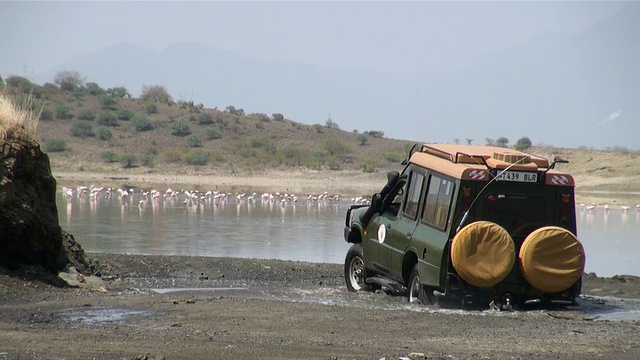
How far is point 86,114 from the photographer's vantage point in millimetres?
66812

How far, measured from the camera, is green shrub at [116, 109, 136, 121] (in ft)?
223

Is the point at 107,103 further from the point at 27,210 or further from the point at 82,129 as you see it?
the point at 27,210

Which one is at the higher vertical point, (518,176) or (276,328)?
(518,176)

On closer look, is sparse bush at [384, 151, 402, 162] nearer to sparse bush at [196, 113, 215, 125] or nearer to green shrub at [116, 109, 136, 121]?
sparse bush at [196, 113, 215, 125]

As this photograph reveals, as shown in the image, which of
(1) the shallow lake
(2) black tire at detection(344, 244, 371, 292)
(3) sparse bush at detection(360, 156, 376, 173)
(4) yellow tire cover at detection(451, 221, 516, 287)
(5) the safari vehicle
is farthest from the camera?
(3) sparse bush at detection(360, 156, 376, 173)

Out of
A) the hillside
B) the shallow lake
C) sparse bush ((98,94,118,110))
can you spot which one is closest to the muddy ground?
the shallow lake

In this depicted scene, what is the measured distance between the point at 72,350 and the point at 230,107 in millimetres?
74566

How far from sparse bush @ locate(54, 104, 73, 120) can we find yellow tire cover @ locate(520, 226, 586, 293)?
180 ft

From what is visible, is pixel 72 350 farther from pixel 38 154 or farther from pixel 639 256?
pixel 639 256

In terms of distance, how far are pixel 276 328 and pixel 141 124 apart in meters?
55.5

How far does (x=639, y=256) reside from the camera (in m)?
24.9

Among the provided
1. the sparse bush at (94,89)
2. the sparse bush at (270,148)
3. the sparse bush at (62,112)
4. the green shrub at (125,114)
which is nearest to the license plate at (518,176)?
the sparse bush at (270,148)

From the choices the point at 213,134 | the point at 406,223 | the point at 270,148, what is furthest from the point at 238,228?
the point at 213,134

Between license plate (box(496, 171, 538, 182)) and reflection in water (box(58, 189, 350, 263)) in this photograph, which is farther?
reflection in water (box(58, 189, 350, 263))
